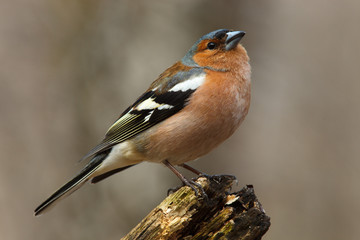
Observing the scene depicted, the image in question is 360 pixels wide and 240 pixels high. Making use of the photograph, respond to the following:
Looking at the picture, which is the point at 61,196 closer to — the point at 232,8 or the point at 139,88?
the point at 139,88

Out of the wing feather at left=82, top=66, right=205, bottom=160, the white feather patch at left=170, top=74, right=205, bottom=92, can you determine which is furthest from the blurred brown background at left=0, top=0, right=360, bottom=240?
the white feather patch at left=170, top=74, right=205, bottom=92

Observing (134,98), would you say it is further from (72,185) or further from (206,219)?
(206,219)

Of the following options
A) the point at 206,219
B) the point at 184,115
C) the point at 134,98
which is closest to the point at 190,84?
the point at 184,115

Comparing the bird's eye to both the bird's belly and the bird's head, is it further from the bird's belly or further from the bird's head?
the bird's belly

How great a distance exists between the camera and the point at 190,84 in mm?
4715

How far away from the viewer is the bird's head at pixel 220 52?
488 centimetres

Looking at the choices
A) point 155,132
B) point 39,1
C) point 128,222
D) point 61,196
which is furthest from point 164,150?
point 39,1

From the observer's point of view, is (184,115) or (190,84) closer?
(184,115)

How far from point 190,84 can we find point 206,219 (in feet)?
4.95

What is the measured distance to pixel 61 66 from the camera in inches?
302

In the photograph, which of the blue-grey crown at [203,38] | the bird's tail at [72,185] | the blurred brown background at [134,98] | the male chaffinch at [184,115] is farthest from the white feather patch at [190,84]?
the blurred brown background at [134,98]

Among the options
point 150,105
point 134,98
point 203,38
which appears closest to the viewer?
point 150,105

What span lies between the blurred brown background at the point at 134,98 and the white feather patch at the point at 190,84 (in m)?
2.32

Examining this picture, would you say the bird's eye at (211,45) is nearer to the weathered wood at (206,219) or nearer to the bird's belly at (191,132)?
the bird's belly at (191,132)
